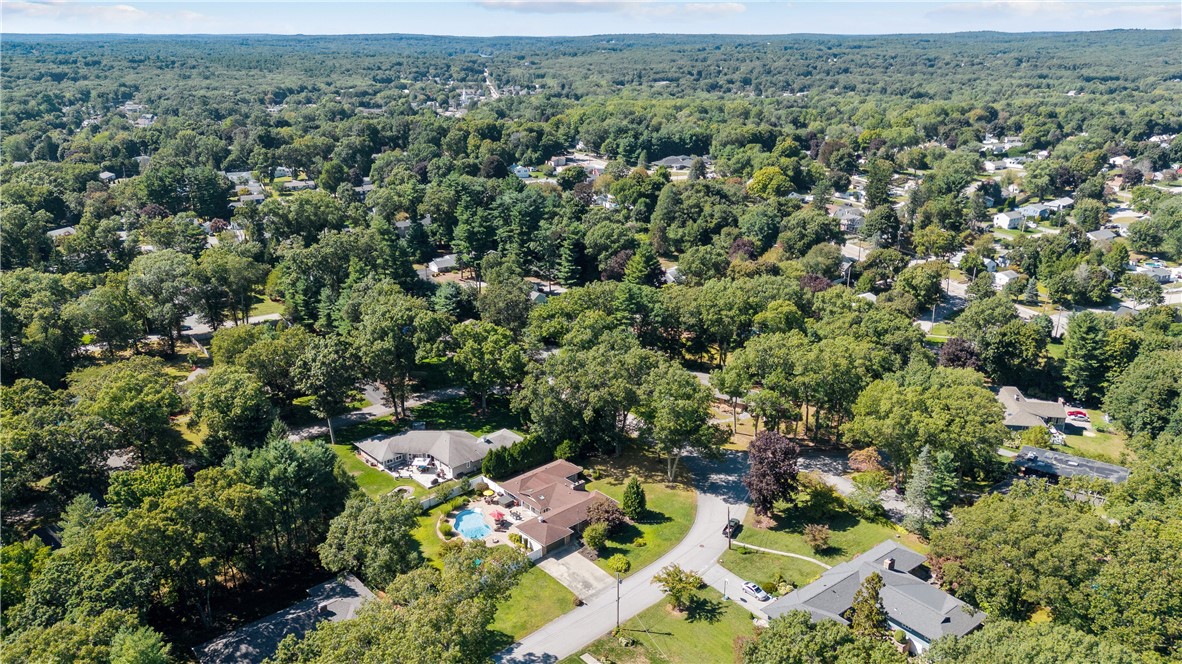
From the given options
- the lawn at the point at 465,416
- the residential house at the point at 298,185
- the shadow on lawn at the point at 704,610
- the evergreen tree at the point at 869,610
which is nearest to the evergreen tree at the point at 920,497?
the evergreen tree at the point at 869,610

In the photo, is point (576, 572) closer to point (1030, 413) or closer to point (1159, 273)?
point (1030, 413)

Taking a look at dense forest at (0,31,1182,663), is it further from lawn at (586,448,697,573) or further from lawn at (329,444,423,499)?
lawn at (329,444,423,499)

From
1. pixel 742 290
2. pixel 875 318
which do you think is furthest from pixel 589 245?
pixel 875 318

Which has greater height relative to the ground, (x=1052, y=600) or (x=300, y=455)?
(x=300, y=455)

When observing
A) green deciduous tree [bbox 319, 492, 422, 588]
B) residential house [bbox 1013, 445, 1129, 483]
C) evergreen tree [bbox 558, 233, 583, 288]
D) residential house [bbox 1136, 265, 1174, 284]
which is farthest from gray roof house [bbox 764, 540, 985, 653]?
residential house [bbox 1136, 265, 1174, 284]

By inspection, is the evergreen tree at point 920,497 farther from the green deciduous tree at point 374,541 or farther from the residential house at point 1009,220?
the residential house at point 1009,220

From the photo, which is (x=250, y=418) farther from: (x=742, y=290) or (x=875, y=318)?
(x=875, y=318)
